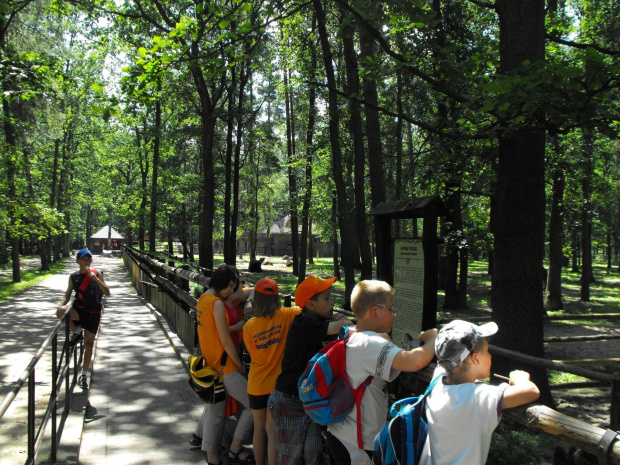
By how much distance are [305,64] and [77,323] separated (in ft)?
38.7

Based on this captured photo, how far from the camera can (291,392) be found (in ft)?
11.3

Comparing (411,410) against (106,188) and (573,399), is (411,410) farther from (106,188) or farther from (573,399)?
(106,188)

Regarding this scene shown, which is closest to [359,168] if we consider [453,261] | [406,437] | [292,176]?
[453,261]

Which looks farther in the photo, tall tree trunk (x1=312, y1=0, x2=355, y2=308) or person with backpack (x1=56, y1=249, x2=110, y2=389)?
tall tree trunk (x1=312, y1=0, x2=355, y2=308)

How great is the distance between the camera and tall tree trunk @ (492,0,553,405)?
20.5 feet

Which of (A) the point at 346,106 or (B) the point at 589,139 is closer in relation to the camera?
(A) the point at 346,106

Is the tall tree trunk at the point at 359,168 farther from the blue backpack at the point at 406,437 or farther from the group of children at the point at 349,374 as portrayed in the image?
the blue backpack at the point at 406,437

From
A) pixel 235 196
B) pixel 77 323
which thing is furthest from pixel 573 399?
pixel 235 196

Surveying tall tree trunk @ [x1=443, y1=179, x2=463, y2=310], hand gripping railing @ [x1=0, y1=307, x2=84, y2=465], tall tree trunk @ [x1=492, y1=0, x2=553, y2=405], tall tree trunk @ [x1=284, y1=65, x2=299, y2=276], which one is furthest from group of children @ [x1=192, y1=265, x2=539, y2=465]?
tall tree trunk @ [x1=284, y1=65, x2=299, y2=276]

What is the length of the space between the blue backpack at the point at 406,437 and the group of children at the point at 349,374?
0.06 m

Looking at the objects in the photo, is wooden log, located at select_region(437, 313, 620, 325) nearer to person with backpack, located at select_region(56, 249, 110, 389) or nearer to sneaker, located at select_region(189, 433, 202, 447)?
sneaker, located at select_region(189, 433, 202, 447)

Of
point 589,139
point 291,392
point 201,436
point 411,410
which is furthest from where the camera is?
point 589,139

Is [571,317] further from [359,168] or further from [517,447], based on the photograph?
[359,168]

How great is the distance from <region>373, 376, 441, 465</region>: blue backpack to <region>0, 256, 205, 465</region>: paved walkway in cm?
291
